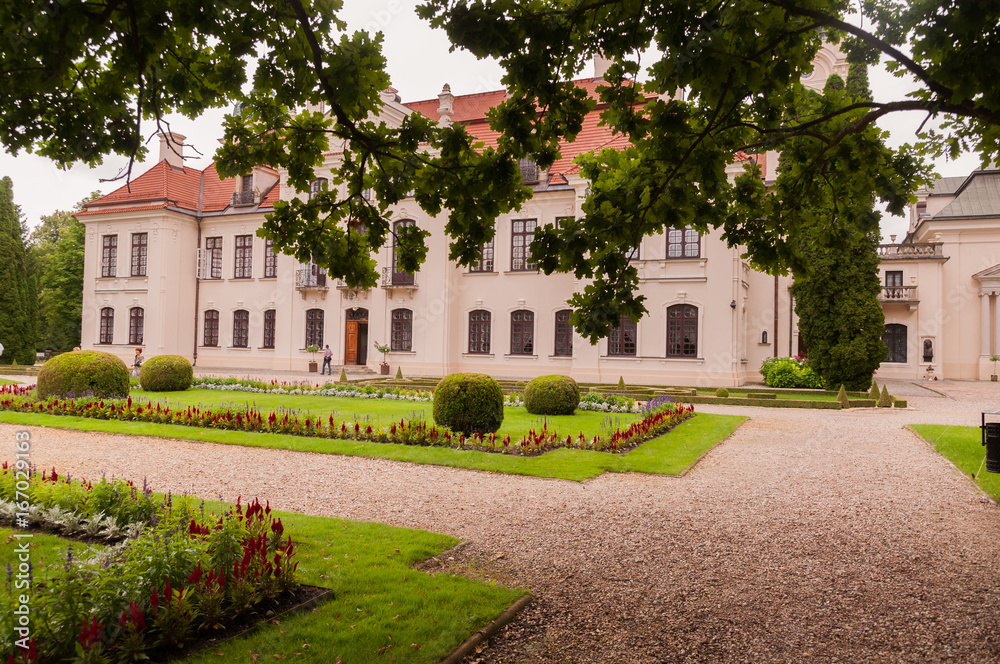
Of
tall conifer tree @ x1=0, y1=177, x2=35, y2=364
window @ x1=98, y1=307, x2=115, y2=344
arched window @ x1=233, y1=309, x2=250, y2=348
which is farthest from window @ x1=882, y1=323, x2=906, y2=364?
tall conifer tree @ x1=0, y1=177, x2=35, y2=364

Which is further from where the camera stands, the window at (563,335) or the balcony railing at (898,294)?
the balcony railing at (898,294)

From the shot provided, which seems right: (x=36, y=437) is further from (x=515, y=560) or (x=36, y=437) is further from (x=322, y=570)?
(x=515, y=560)

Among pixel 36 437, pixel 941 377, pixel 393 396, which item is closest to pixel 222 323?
pixel 393 396

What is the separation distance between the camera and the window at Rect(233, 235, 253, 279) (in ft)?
104

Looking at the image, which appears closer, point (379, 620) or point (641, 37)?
point (379, 620)

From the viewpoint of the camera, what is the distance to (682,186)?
16.7 ft

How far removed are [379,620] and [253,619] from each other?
2.48 ft

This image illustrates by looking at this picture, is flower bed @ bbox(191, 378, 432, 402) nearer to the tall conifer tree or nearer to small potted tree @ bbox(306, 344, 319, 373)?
small potted tree @ bbox(306, 344, 319, 373)

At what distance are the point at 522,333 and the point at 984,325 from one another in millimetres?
23112

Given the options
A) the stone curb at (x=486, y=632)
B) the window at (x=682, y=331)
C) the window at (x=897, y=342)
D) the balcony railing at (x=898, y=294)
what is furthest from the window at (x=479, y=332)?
the stone curb at (x=486, y=632)

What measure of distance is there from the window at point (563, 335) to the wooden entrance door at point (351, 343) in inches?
381

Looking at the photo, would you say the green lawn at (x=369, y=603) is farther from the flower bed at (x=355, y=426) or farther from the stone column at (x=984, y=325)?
the stone column at (x=984, y=325)

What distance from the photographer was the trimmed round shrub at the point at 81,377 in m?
15.4

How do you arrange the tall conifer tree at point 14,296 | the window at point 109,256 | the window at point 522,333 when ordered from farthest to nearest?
the window at point 109,256
the tall conifer tree at point 14,296
the window at point 522,333
